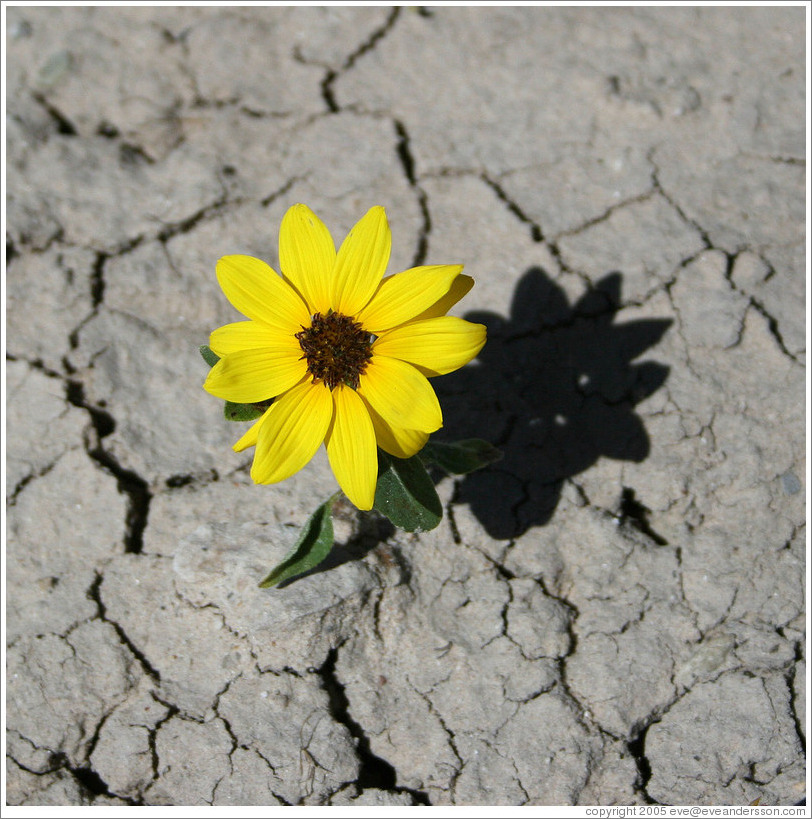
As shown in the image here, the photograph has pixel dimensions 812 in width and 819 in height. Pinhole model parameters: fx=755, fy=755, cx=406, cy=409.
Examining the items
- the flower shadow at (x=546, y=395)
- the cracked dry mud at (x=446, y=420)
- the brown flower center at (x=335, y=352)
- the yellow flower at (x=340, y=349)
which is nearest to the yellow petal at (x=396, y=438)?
the yellow flower at (x=340, y=349)

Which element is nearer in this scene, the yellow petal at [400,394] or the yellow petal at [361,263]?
the yellow petal at [400,394]

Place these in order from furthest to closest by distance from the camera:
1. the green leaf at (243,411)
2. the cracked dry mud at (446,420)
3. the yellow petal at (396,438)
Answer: the cracked dry mud at (446,420), the green leaf at (243,411), the yellow petal at (396,438)

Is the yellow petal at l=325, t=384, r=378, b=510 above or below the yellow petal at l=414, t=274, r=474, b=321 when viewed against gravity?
below

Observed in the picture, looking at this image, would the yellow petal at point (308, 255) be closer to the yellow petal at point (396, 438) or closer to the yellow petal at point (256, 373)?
the yellow petal at point (256, 373)

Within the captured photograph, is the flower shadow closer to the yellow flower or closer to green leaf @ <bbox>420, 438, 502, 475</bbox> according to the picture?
green leaf @ <bbox>420, 438, 502, 475</bbox>

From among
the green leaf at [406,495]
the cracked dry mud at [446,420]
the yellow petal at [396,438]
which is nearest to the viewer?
the yellow petal at [396,438]

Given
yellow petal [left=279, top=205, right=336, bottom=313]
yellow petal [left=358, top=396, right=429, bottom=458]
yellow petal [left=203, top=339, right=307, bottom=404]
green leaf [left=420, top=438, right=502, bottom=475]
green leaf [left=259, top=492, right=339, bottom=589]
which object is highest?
yellow petal [left=279, top=205, right=336, bottom=313]

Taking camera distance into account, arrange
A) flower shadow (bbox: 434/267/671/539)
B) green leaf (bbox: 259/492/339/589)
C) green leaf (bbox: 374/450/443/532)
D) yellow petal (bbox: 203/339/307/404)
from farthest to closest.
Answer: flower shadow (bbox: 434/267/671/539) → green leaf (bbox: 259/492/339/589) → green leaf (bbox: 374/450/443/532) → yellow petal (bbox: 203/339/307/404)

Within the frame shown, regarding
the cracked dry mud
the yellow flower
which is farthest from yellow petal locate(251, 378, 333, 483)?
the cracked dry mud
